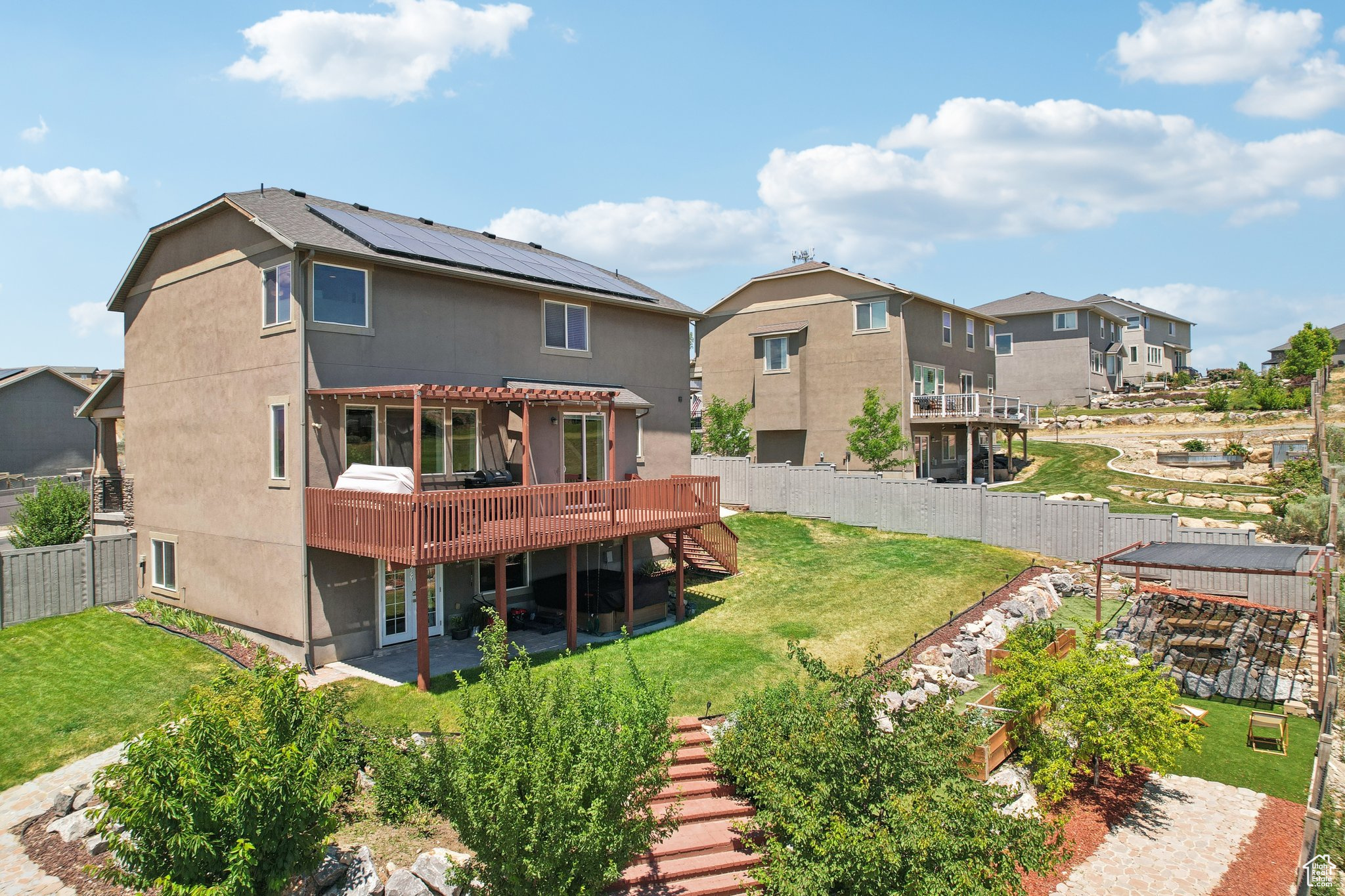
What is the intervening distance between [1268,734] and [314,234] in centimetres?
1925

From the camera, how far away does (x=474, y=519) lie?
13.2 m

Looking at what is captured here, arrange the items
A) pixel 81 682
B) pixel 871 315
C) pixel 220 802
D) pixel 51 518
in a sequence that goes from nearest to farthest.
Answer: pixel 220 802
pixel 81 682
pixel 51 518
pixel 871 315

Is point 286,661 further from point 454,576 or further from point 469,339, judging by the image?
point 469,339

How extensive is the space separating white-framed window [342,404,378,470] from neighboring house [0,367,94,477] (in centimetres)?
2683

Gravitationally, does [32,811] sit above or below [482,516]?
A: below

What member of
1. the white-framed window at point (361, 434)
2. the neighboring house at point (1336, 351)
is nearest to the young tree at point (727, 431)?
the white-framed window at point (361, 434)

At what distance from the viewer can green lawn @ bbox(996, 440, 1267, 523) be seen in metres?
24.8

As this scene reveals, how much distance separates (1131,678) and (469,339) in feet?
45.9

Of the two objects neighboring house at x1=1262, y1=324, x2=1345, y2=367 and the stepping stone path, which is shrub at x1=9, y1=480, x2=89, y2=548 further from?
neighboring house at x1=1262, y1=324, x2=1345, y2=367

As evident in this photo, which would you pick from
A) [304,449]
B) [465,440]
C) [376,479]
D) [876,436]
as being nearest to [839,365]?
[876,436]

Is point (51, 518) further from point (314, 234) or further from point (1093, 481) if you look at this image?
point (1093, 481)

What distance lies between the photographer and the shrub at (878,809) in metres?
7.50

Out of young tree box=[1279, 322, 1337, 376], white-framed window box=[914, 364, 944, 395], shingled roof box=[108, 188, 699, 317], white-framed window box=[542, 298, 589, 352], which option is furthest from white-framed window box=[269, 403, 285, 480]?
young tree box=[1279, 322, 1337, 376]

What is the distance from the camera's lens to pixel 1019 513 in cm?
2314
